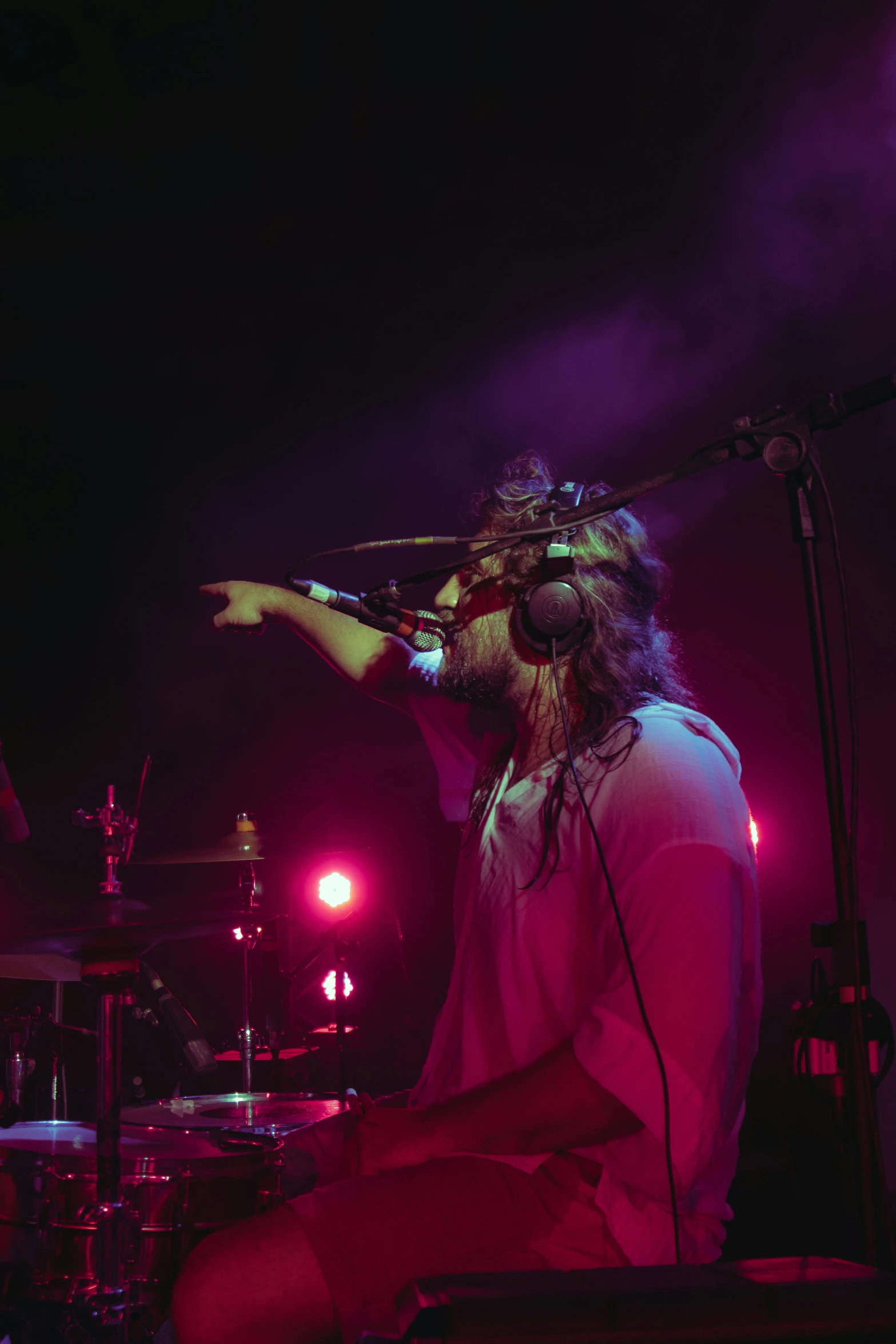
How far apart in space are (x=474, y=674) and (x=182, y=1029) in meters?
1.26

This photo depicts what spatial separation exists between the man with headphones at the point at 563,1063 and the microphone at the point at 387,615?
0.31 m

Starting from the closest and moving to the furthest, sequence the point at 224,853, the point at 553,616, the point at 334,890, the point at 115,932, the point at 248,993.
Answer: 1. the point at 553,616
2. the point at 115,932
3. the point at 224,853
4. the point at 248,993
5. the point at 334,890

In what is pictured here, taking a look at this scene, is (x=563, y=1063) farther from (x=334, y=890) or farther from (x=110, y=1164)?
(x=334, y=890)

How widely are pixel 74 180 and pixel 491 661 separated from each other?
2.81 meters

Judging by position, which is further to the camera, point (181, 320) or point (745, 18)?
point (181, 320)

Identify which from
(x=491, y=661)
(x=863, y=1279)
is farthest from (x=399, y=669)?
(x=863, y=1279)

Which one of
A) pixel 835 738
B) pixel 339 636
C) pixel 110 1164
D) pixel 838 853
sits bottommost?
pixel 110 1164

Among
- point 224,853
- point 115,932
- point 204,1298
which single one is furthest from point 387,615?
point 224,853

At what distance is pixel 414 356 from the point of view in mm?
3807

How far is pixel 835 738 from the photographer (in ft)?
3.81

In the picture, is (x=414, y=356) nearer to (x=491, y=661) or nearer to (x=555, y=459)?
(x=555, y=459)

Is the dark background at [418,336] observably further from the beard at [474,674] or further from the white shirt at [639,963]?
the white shirt at [639,963]

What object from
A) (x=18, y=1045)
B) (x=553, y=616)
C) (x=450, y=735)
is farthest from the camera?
(x=18, y=1045)

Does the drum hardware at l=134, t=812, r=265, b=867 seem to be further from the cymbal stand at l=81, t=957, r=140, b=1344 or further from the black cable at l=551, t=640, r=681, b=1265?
the black cable at l=551, t=640, r=681, b=1265
